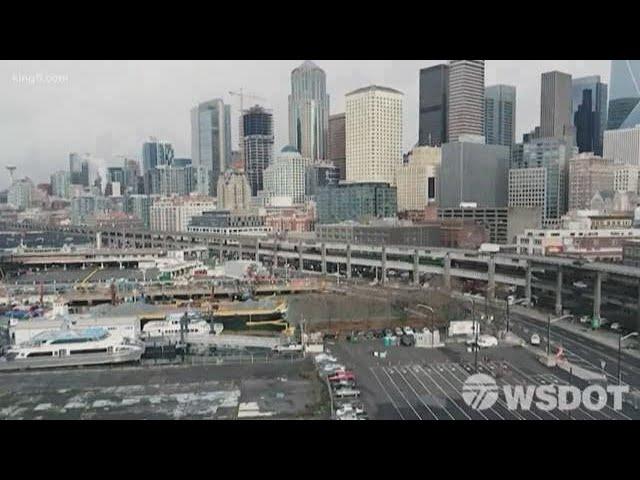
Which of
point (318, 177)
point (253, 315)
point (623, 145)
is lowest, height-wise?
point (253, 315)

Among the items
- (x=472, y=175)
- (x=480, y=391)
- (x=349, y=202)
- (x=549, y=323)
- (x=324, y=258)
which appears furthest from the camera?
(x=472, y=175)

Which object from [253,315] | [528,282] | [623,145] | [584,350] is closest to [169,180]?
[253,315]

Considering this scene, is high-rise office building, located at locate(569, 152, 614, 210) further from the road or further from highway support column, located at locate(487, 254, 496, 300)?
the road

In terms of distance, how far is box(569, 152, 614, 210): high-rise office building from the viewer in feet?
43.5

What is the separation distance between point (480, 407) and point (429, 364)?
32.1 inches

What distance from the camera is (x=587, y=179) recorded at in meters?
13.3

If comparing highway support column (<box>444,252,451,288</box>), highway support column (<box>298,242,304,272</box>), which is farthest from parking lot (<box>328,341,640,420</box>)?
highway support column (<box>298,242,304,272</box>)

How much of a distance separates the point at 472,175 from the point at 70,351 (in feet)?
43.3

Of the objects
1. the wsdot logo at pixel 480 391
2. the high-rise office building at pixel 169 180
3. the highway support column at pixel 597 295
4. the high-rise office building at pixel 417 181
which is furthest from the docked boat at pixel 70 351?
the high-rise office building at pixel 417 181

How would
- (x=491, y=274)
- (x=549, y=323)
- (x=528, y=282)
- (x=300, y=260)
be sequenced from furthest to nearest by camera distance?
1. (x=300, y=260)
2. (x=491, y=274)
3. (x=528, y=282)
4. (x=549, y=323)

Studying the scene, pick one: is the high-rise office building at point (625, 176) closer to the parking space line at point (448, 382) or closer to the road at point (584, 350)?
the road at point (584, 350)

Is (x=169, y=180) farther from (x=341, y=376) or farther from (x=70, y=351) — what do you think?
(x=341, y=376)

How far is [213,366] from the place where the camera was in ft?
13.4
